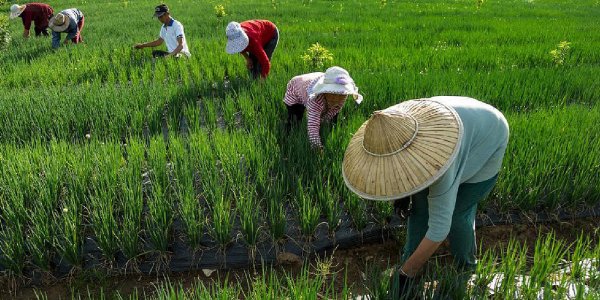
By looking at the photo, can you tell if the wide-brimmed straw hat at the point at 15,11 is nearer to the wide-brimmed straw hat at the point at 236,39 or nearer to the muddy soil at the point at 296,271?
the wide-brimmed straw hat at the point at 236,39

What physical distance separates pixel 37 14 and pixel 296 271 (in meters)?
8.95

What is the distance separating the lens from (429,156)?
1266 mm

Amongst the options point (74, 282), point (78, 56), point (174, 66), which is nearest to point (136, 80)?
point (174, 66)

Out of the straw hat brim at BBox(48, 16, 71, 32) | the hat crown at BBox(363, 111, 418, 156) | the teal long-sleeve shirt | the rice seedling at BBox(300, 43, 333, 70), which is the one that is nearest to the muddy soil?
the teal long-sleeve shirt

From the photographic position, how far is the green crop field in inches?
86.5

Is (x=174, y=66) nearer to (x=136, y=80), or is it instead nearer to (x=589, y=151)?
(x=136, y=80)

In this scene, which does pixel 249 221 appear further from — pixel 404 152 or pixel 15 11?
pixel 15 11

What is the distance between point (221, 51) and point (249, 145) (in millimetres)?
3657

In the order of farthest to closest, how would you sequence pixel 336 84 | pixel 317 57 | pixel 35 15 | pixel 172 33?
1. pixel 35 15
2. pixel 172 33
3. pixel 317 57
4. pixel 336 84

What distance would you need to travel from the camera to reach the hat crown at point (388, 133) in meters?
1.29

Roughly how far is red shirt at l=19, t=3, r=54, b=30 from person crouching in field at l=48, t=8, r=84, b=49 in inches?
57.0

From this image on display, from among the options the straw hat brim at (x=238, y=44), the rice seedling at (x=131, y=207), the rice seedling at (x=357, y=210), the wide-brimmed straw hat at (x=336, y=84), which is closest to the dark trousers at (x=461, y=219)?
the rice seedling at (x=357, y=210)

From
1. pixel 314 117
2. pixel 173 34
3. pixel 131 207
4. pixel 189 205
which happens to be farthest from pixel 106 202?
pixel 173 34

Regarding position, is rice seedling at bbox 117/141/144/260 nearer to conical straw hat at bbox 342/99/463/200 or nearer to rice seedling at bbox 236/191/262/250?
rice seedling at bbox 236/191/262/250
